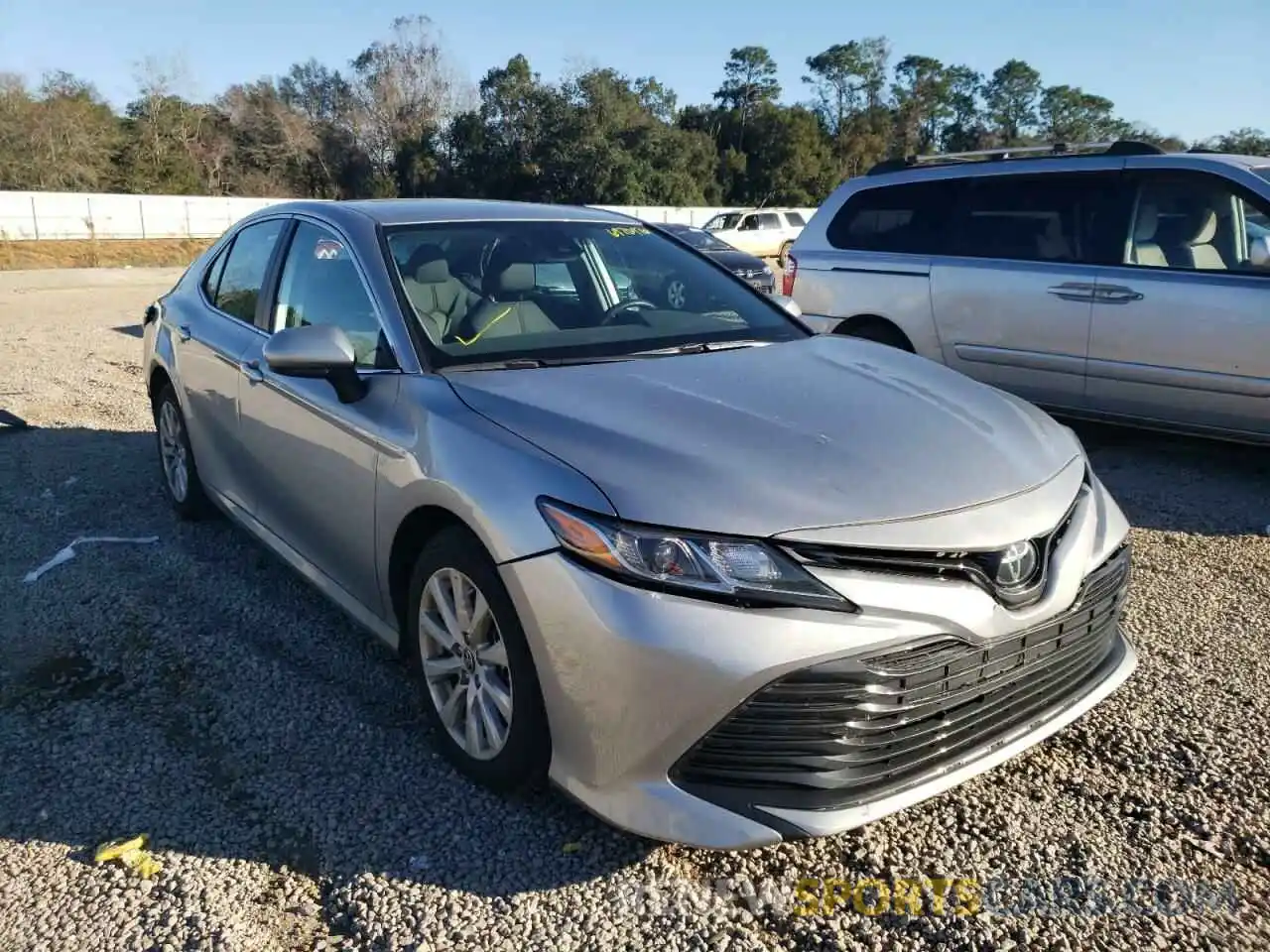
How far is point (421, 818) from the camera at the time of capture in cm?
274

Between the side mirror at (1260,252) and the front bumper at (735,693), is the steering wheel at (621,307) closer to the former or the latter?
the front bumper at (735,693)

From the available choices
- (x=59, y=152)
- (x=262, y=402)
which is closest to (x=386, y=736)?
(x=262, y=402)

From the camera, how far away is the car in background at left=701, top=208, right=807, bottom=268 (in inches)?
1214

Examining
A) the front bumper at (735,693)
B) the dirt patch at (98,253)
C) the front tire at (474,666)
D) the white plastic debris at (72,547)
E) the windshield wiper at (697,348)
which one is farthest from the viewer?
the dirt patch at (98,253)

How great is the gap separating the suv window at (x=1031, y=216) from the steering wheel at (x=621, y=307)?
358 centimetres

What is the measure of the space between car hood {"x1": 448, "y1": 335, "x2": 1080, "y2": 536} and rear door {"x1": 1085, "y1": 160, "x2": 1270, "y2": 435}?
2.87m

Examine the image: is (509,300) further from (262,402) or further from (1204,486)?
(1204,486)

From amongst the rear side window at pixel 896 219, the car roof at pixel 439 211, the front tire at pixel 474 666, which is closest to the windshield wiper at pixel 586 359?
the front tire at pixel 474 666

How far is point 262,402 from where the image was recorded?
3.86m

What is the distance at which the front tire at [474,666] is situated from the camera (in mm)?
2535

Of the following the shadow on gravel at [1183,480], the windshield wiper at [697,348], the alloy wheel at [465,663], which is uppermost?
the windshield wiper at [697,348]

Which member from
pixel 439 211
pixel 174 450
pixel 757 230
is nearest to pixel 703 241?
pixel 757 230

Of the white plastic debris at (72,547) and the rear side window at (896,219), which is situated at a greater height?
the rear side window at (896,219)

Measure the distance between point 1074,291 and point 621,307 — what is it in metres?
3.57
